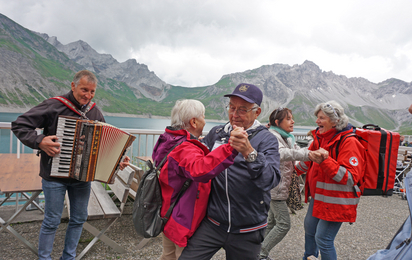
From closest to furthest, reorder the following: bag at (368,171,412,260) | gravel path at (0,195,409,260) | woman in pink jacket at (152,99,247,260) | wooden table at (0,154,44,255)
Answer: bag at (368,171,412,260) < woman in pink jacket at (152,99,247,260) < wooden table at (0,154,44,255) < gravel path at (0,195,409,260)

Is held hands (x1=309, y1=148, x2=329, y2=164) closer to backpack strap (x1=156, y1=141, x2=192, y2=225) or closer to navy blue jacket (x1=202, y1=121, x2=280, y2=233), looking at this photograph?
navy blue jacket (x1=202, y1=121, x2=280, y2=233)

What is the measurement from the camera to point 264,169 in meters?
1.31

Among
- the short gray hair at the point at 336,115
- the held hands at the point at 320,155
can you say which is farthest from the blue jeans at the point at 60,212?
the short gray hair at the point at 336,115

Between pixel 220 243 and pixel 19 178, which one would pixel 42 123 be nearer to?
pixel 19 178

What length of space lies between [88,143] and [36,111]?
635mm

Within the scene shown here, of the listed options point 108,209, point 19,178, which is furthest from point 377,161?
point 19,178

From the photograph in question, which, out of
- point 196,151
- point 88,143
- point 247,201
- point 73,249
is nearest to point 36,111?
point 88,143

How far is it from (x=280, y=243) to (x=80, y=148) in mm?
3441

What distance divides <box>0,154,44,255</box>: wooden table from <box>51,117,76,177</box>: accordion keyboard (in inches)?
27.6

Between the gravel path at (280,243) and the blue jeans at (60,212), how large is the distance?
1.78 feet

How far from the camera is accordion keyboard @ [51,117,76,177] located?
2277mm

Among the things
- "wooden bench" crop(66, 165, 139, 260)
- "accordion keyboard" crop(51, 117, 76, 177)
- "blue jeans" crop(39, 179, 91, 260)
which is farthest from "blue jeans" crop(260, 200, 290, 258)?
"accordion keyboard" crop(51, 117, 76, 177)

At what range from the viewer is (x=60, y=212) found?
8.18ft

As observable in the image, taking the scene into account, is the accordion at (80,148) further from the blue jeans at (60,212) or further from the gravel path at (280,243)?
the gravel path at (280,243)
